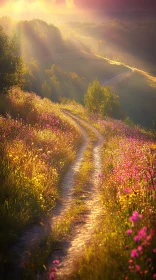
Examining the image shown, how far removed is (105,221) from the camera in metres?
6.98

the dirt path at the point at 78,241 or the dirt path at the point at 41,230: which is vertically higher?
the dirt path at the point at 78,241

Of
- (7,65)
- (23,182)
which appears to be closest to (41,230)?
(23,182)

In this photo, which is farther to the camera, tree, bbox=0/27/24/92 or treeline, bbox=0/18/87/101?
treeline, bbox=0/18/87/101

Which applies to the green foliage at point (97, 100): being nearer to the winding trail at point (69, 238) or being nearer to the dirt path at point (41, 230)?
the dirt path at point (41, 230)

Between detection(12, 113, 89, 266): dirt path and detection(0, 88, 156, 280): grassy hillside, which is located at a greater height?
detection(0, 88, 156, 280): grassy hillside

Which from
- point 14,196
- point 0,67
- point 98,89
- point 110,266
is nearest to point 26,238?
point 14,196

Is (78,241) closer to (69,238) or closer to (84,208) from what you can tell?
(69,238)

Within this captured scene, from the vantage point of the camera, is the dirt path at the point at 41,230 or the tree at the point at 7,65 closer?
the dirt path at the point at 41,230

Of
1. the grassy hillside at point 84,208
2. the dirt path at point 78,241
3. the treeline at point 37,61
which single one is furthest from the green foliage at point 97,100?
the dirt path at point 78,241

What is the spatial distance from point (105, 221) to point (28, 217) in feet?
6.49

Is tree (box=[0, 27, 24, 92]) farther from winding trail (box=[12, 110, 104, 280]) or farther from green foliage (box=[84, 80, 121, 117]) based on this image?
green foliage (box=[84, 80, 121, 117])

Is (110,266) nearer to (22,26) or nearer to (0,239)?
(0,239)

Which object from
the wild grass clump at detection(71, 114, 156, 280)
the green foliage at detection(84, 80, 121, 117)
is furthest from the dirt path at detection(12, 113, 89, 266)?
the green foliage at detection(84, 80, 121, 117)

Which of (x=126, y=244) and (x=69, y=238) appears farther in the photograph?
(x=69, y=238)
